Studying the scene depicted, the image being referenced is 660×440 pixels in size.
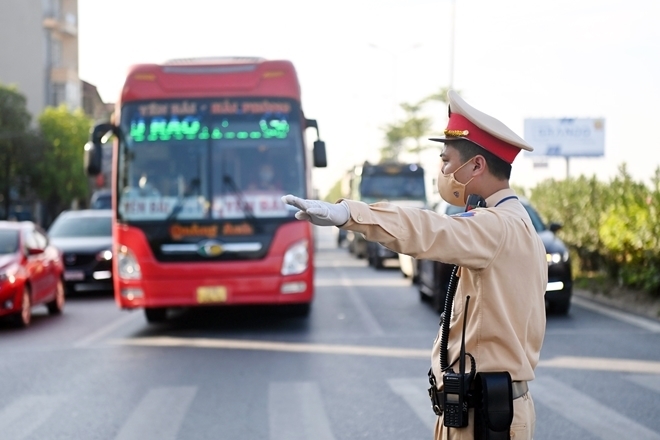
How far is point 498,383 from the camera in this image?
10.0 ft

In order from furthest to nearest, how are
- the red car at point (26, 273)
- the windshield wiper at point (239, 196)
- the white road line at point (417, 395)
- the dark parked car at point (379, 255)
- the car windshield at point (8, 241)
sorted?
1. the dark parked car at point (379, 255)
2. the car windshield at point (8, 241)
3. the red car at point (26, 273)
4. the windshield wiper at point (239, 196)
5. the white road line at point (417, 395)

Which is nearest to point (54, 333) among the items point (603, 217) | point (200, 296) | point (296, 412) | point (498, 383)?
point (200, 296)

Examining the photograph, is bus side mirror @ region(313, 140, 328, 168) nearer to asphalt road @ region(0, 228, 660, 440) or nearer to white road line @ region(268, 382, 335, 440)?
asphalt road @ region(0, 228, 660, 440)

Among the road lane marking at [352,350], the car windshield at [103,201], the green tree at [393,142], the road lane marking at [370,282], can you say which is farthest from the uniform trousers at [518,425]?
the green tree at [393,142]

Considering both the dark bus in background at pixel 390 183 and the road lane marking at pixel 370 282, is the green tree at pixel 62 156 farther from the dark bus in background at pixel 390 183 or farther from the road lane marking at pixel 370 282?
the road lane marking at pixel 370 282

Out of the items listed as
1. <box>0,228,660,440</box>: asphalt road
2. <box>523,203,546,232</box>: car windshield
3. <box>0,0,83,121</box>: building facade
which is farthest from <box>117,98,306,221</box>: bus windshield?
<box>0,0,83,121</box>: building facade

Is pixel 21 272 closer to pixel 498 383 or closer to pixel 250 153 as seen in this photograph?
pixel 250 153

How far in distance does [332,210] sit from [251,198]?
31.2 ft

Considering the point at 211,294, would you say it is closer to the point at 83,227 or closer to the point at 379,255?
the point at 83,227

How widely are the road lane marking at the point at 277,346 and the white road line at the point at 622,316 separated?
3.59 meters

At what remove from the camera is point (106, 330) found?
13.4 m

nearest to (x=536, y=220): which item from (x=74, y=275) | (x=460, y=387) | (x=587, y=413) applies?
(x=587, y=413)

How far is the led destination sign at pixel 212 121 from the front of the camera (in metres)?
12.3

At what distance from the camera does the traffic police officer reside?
2.75m
